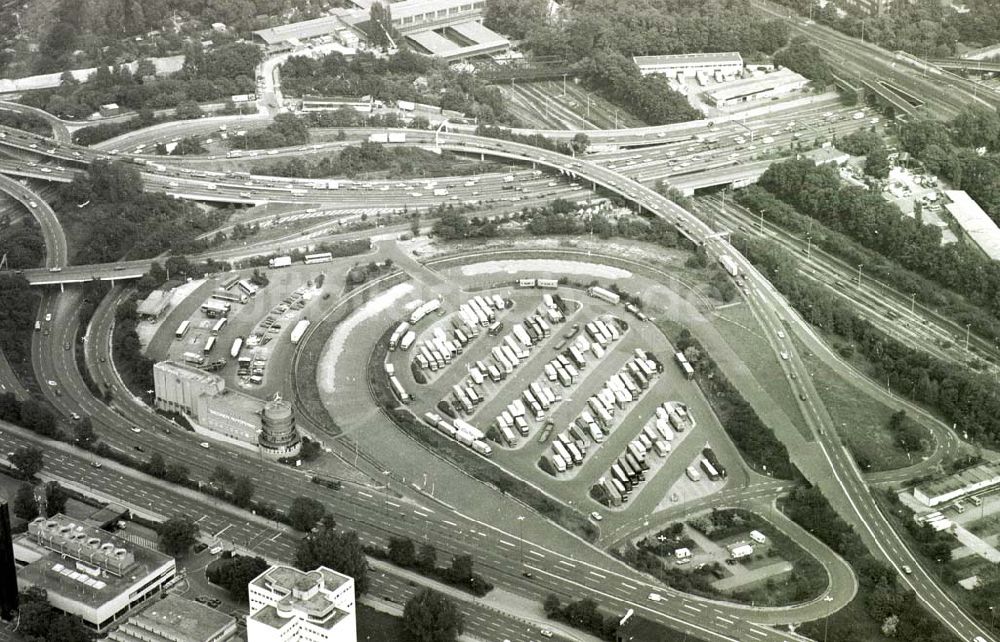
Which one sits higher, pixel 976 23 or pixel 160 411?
pixel 976 23

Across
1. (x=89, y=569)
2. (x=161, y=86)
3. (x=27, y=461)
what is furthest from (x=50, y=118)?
(x=89, y=569)

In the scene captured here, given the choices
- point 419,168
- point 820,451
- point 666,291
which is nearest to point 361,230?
point 419,168

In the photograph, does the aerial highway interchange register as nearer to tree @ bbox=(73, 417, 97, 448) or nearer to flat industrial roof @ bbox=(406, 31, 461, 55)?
tree @ bbox=(73, 417, 97, 448)

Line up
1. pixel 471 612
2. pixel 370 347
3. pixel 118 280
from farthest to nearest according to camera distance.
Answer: pixel 118 280 → pixel 370 347 → pixel 471 612

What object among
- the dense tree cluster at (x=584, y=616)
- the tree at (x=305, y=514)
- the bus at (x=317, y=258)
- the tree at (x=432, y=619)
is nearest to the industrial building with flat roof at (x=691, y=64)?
the bus at (x=317, y=258)

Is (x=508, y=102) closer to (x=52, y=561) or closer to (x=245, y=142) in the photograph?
(x=245, y=142)

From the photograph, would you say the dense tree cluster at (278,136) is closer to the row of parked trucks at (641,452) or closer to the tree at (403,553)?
the row of parked trucks at (641,452)
